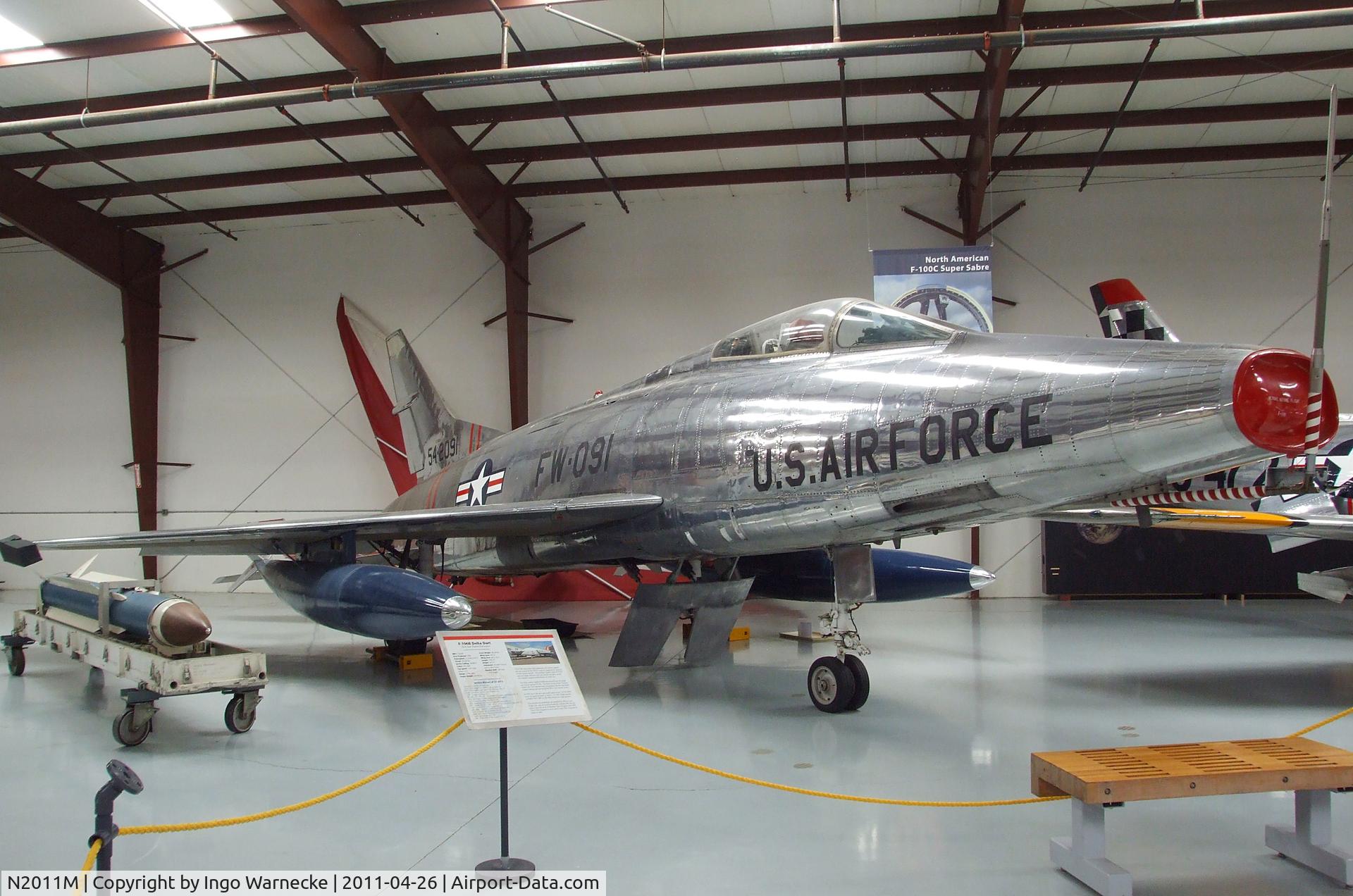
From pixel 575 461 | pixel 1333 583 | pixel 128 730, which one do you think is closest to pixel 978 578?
pixel 1333 583

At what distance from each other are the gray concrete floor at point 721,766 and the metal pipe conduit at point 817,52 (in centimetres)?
617

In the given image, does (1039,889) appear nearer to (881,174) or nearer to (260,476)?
(881,174)

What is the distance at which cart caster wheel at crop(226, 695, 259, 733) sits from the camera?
5.40m

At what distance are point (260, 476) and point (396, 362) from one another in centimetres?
519

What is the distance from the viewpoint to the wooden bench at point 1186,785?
292 centimetres

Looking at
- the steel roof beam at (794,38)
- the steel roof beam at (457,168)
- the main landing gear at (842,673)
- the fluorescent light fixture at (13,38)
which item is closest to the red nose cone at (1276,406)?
the main landing gear at (842,673)

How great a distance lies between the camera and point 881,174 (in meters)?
14.0

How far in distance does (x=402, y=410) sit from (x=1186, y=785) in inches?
450

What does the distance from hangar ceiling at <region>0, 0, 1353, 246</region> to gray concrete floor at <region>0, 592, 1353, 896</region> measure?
705 centimetres

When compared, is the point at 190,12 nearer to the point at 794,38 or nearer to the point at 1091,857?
the point at 794,38

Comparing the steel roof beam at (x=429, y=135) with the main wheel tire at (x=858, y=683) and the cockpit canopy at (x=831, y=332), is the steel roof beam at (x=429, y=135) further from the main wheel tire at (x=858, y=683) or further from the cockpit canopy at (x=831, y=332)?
the main wheel tire at (x=858, y=683)

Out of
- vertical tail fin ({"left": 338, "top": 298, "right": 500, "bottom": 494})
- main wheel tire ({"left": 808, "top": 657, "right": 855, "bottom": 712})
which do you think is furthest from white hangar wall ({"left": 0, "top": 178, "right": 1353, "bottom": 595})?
main wheel tire ({"left": 808, "top": 657, "right": 855, "bottom": 712})

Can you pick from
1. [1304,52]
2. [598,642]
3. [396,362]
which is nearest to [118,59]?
[396,362]

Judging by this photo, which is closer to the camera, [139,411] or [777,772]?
[777,772]
